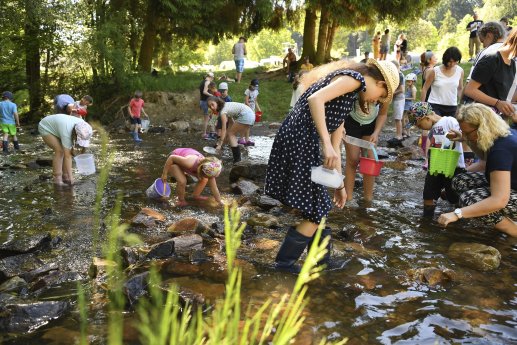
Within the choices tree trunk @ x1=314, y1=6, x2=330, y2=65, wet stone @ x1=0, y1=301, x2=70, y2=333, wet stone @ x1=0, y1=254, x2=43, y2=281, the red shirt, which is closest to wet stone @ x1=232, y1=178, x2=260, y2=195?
wet stone @ x1=0, y1=254, x2=43, y2=281

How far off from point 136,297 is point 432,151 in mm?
3533

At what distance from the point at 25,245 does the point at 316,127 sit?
2.72 meters

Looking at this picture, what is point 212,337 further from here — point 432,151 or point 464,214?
point 432,151

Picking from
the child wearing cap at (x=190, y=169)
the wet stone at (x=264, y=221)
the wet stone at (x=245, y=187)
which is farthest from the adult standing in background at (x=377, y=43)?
the wet stone at (x=264, y=221)

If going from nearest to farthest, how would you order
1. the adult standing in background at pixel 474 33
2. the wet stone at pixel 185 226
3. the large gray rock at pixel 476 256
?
the large gray rock at pixel 476 256 < the wet stone at pixel 185 226 < the adult standing in background at pixel 474 33

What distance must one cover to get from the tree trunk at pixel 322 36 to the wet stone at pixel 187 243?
62.3 ft

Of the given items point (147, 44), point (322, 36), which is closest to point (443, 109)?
point (322, 36)

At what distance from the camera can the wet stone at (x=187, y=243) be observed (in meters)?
4.06

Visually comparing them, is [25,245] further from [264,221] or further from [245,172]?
[245,172]

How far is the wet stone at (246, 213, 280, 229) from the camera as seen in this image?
4.97 m

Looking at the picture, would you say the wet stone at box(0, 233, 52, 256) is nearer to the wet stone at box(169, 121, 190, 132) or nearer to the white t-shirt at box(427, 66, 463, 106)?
the white t-shirt at box(427, 66, 463, 106)

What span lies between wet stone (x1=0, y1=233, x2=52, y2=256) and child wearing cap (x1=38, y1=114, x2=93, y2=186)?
3.17 meters

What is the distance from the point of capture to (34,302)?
2.94 meters

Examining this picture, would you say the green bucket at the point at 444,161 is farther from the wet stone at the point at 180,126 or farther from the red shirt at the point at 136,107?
the wet stone at the point at 180,126
